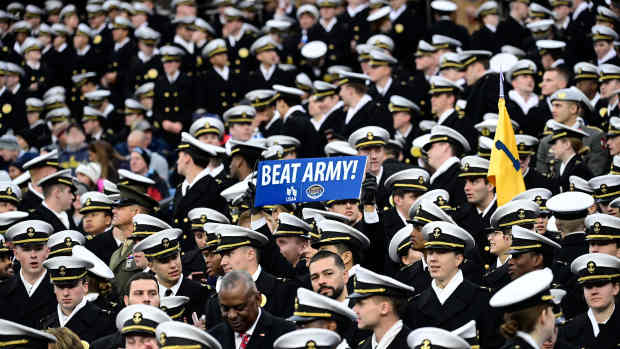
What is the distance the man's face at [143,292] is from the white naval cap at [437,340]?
304 centimetres

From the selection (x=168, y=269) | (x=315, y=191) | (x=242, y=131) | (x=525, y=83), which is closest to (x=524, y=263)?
(x=315, y=191)

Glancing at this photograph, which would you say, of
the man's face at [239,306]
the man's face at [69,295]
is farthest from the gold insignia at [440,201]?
the man's face at [69,295]

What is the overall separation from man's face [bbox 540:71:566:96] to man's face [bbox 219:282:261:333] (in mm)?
8280

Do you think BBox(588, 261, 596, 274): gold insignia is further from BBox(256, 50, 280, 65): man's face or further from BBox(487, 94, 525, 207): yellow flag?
BBox(256, 50, 280, 65): man's face

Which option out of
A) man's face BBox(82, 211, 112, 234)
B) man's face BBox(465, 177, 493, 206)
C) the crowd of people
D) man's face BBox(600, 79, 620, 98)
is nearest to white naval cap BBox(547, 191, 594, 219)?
the crowd of people

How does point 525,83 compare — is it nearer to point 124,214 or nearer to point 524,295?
point 124,214

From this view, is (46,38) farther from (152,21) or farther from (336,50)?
(336,50)

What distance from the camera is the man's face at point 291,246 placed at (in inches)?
430

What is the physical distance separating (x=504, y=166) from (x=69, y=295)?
439 cm

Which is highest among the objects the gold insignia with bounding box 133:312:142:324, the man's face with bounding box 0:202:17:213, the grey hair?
the grey hair

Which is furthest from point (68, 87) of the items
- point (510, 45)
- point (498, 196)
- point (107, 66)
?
point (498, 196)

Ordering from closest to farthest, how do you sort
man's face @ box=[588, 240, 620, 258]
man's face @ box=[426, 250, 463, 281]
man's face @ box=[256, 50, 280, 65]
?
man's face @ box=[426, 250, 463, 281]
man's face @ box=[588, 240, 620, 258]
man's face @ box=[256, 50, 280, 65]

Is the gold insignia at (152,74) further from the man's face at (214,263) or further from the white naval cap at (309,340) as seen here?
the white naval cap at (309,340)

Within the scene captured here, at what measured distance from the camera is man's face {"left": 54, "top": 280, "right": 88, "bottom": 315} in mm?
10258
